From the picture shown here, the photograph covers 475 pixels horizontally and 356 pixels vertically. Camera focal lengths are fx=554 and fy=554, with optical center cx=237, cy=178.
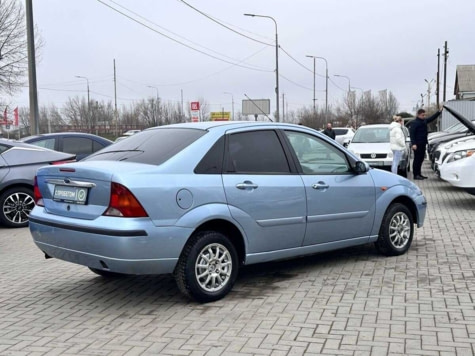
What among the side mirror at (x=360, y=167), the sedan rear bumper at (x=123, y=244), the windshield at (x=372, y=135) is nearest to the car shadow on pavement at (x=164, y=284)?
the sedan rear bumper at (x=123, y=244)

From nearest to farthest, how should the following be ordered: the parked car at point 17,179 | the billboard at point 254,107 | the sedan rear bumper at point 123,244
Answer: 1. the sedan rear bumper at point 123,244
2. the parked car at point 17,179
3. the billboard at point 254,107

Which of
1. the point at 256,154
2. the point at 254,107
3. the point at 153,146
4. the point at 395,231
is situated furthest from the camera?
the point at 254,107

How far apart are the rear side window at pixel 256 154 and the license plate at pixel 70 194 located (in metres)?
1.31

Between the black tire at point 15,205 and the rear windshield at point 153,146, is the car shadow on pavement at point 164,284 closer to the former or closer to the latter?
the rear windshield at point 153,146

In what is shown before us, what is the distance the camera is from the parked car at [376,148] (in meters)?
16.3

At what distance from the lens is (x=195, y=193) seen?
15.7 feet

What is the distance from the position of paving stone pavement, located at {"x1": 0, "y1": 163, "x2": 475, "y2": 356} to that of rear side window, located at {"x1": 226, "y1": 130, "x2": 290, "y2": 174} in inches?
46.5

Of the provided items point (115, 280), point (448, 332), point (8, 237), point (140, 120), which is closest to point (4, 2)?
point (8, 237)

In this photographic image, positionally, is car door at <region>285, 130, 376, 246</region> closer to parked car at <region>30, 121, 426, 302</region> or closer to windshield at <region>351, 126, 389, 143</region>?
parked car at <region>30, 121, 426, 302</region>

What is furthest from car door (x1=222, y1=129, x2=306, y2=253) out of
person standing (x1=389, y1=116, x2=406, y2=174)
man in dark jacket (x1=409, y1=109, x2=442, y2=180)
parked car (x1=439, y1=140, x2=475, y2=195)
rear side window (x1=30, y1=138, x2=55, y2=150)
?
man in dark jacket (x1=409, y1=109, x2=442, y2=180)

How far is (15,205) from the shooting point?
9.34 meters

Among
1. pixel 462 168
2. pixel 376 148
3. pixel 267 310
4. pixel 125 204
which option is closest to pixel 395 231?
pixel 267 310

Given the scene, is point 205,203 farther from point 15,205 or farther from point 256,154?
point 15,205

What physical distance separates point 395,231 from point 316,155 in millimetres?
1502
